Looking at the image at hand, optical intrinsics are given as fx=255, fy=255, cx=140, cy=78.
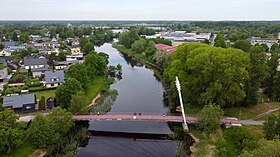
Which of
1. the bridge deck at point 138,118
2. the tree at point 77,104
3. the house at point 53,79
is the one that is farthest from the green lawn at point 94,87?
the bridge deck at point 138,118

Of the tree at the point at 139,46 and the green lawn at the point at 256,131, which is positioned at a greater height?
the tree at the point at 139,46

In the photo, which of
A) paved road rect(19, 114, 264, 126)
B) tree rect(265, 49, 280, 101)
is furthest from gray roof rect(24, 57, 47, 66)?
tree rect(265, 49, 280, 101)

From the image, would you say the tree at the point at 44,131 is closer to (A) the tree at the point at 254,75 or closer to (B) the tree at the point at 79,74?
(B) the tree at the point at 79,74

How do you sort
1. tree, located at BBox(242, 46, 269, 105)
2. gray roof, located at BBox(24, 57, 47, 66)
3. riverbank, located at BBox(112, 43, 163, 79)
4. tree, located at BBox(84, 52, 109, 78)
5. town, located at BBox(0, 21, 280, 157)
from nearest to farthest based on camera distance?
town, located at BBox(0, 21, 280, 157), tree, located at BBox(242, 46, 269, 105), tree, located at BBox(84, 52, 109, 78), gray roof, located at BBox(24, 57, 47, 66), riverbank, located at BBox(112, 43, 163, 79)

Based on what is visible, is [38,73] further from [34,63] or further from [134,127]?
[134,127]

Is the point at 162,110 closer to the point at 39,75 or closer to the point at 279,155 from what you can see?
the point at 279,155

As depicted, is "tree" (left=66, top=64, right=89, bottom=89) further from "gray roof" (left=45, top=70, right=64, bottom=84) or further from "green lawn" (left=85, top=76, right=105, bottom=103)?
"gray roof" (left=45, top=70, right=64, bottom=84)
